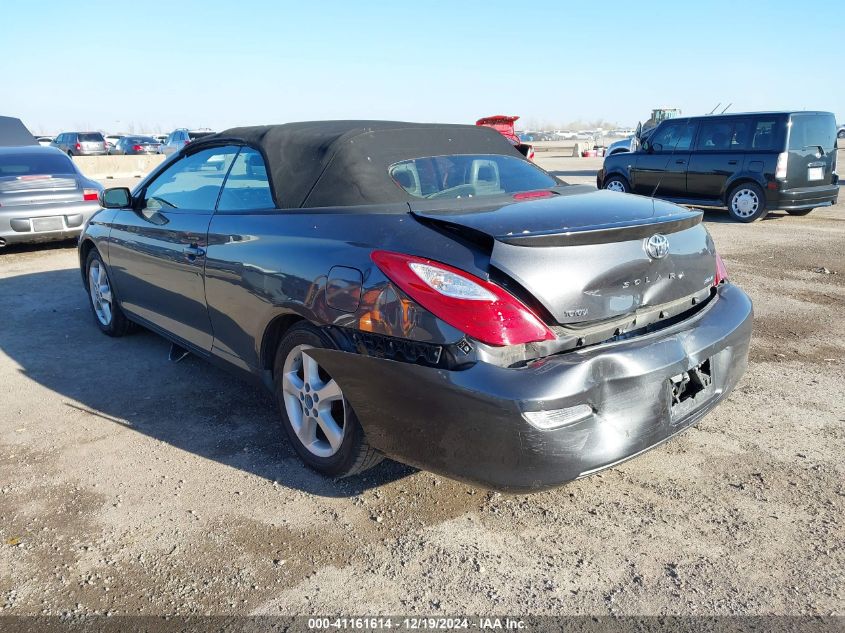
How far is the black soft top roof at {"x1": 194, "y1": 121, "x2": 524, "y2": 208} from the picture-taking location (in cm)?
323

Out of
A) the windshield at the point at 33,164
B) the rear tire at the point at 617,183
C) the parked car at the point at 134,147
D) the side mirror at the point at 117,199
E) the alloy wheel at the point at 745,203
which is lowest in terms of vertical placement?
the alloy wheel at the point at 745,203

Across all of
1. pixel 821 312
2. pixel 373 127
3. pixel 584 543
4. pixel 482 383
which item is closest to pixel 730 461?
pixel 584 543

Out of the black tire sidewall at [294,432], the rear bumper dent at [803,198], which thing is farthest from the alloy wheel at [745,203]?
the black tire sidewall at [294,432]

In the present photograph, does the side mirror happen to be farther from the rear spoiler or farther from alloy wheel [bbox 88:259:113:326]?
the rear spoiler

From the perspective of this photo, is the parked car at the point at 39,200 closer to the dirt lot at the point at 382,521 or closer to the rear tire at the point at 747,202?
the dirt lot at the point at 382,521

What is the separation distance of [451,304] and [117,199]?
3200 mm

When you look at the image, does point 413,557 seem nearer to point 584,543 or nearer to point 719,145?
point 584,543

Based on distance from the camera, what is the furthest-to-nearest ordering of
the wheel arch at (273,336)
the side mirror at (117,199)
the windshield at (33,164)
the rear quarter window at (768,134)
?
the rear quarter window at (768,134) → the windshield at (33,164) → the side mirror at (117,199) → the wheel arch at (273,336)

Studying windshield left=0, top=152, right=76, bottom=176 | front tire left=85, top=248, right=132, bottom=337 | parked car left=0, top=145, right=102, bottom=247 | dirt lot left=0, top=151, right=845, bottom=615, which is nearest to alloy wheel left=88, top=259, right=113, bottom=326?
front tire left=85, top=248, right=132, bottom=337

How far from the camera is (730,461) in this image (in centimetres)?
323

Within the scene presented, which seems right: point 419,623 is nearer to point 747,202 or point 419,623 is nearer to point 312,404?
point 312,404

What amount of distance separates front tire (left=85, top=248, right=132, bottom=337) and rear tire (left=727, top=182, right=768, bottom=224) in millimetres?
9802

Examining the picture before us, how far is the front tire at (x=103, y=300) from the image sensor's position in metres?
5.26

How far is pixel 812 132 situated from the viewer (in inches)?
436
